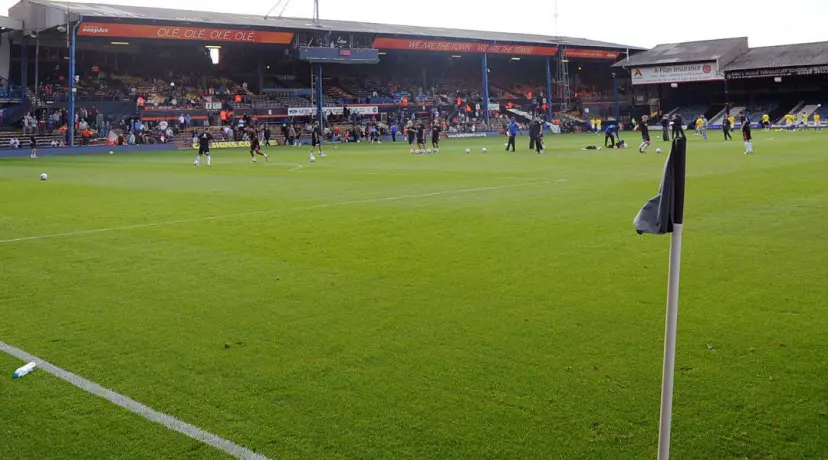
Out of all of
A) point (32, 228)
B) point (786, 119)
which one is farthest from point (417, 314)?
point (786, 119)

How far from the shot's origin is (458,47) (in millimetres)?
72312

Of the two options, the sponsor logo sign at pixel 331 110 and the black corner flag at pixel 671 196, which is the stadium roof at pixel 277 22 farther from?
the black corner flag at pixel 671 196

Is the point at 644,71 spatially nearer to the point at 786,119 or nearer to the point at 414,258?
the point at 786,119

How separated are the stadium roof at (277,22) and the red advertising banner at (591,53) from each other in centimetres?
66

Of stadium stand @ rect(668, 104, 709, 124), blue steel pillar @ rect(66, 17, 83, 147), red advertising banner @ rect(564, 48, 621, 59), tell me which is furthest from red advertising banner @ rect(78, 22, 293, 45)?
stadium stand @ rect(668, 104, 709, 124)

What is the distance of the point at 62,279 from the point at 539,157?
2664 centimetres

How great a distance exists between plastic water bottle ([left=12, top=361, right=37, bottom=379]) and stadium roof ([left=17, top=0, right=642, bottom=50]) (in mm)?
50824

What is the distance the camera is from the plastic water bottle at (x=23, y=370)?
6141mm

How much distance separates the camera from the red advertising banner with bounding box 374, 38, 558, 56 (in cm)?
6838

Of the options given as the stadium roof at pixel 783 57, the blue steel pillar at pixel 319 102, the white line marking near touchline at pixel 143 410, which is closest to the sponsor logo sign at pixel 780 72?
the stadium roof at pixel 783 57

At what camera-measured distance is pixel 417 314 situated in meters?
7.83

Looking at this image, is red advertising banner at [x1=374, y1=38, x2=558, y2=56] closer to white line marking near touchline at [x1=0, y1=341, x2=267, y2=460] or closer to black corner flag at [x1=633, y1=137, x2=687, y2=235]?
Result: white line marking near touchline at [x1=0, y1=341, x2=267, y2=460]

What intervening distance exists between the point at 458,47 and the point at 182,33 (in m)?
26.0

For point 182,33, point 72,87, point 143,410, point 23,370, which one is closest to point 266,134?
point 182,33
